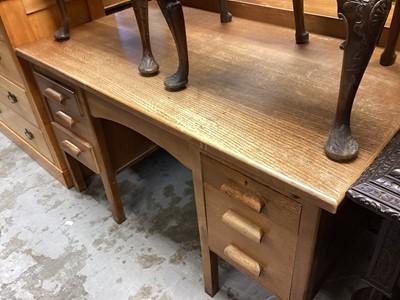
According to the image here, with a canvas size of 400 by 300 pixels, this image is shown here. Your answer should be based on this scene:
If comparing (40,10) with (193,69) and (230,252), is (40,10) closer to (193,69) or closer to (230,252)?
(193,69)

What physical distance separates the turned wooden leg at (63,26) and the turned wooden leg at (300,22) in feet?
2.50

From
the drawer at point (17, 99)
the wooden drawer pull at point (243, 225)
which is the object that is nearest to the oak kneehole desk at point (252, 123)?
the wooden drawer pull at point (243, 225)

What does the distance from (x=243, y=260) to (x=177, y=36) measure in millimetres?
567

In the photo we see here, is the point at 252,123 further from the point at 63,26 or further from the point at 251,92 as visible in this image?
the point at 63,26

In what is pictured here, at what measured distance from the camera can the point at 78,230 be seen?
1453 mm

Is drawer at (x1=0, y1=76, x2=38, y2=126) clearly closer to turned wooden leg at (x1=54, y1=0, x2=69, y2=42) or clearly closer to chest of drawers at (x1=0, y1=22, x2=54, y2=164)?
chest of drawers at (x1=0, y1=22, x2=54, y2=164)

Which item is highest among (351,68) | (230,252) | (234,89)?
(351,68)

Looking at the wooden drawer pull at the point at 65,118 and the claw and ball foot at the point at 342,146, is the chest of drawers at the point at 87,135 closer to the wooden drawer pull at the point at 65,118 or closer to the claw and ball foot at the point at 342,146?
the wooden drawer pull at the point at 65,118

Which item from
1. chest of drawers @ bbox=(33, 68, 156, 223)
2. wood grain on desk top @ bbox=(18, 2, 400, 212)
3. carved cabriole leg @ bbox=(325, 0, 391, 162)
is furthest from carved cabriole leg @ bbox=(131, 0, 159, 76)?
carved cabriole leg @ bbox=(325, 0, 391, 162)

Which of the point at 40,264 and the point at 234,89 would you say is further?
the point at 40,264

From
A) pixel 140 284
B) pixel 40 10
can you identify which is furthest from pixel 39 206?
pixel 40 10

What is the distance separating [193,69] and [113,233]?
77 cm

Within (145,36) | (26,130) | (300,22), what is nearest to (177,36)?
(145,36)

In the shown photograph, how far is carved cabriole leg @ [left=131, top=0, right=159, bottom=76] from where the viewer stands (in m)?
0.96
